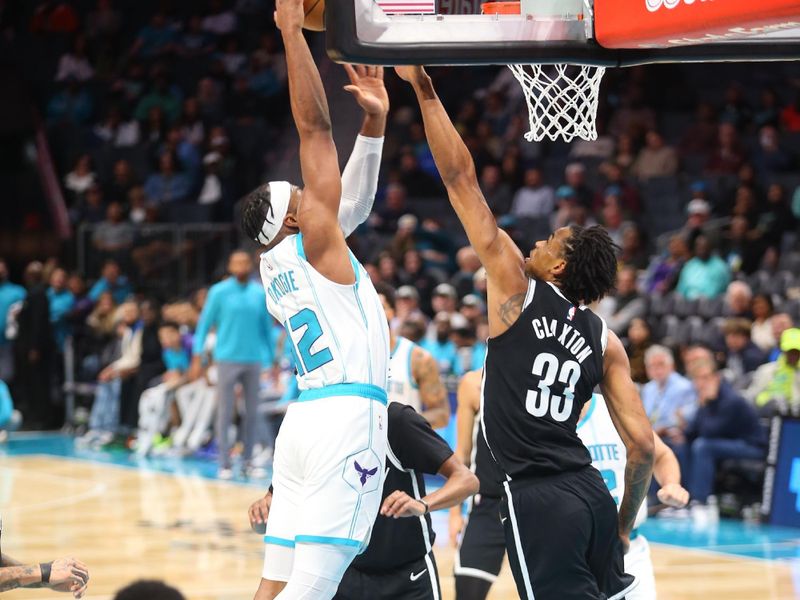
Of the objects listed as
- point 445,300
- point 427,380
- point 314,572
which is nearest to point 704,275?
point 445,300

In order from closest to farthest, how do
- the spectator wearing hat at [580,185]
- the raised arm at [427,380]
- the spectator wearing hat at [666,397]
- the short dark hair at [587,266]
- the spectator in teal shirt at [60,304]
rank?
the short dark hair at [587,266] → the raised arm at [427,380] → the spectator wearing hat at [666,397] → the spectator wearing hat at [580,185] → the spectator in teal shirt at [60,304]

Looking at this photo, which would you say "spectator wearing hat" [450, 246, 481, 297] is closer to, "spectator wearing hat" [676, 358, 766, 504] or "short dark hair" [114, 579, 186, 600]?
"spectator wearing hat" [676, 358, 766, 504]

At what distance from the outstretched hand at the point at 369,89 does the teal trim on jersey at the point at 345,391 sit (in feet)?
3.46

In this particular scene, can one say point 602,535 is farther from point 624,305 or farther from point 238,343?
point 238,343

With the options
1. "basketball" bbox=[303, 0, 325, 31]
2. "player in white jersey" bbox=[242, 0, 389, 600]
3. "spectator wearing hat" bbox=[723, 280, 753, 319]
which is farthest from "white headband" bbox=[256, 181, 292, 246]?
"spectator wearing hat" bbox=[723, 280, 753, 319]

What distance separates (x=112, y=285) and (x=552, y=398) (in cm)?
1560

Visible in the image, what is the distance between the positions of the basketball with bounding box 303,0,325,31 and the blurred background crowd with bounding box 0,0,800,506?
654 cm

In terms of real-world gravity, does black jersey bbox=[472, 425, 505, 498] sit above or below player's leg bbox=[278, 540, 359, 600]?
below

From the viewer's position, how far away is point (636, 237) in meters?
15.7

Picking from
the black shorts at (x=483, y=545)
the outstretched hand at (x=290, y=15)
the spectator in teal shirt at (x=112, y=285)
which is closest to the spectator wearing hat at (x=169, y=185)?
the spectator in teal shirt at (x=112, y=285)

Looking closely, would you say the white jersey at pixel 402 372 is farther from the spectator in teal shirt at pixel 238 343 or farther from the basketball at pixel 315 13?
the spectator in teal shirt at pixel 238 343

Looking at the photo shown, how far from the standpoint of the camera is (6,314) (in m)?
19.8

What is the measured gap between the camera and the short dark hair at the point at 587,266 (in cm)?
505

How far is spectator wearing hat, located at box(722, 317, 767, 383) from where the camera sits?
41.9 feet
